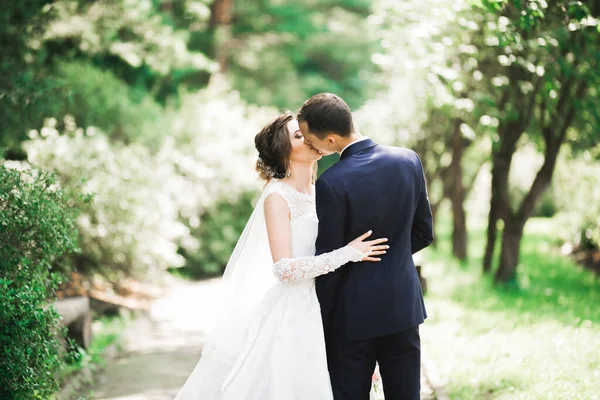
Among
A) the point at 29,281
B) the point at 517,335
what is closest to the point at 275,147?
the point at 29,281

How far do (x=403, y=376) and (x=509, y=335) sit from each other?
426cm

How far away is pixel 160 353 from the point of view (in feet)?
29.0

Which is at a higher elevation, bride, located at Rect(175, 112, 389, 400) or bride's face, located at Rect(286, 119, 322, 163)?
bride's face, located at Rect(286, 119, 322, 163)

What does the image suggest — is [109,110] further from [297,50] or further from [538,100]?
[297,50]

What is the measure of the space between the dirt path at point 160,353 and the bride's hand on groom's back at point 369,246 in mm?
2798

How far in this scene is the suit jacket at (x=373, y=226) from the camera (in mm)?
4047

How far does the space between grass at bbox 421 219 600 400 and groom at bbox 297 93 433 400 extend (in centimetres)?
206

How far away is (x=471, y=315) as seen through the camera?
9602 millimetres

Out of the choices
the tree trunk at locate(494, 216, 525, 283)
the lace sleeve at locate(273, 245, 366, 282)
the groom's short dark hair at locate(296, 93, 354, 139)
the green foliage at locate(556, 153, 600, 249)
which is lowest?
the green foliage at locate(556, 153, 600, 249)

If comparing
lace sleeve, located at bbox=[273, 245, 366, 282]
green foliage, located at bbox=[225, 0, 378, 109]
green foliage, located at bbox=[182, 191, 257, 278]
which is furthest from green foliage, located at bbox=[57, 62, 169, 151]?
lace sleeve, located at bbox=[273, 245, 366, 282]

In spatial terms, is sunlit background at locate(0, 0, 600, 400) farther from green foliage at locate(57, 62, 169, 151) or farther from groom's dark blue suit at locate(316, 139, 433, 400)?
groom's dark blue suit at locate(316, 139, 433, 400)

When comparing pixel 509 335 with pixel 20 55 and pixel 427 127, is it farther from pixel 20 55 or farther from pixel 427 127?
pixel 427 127

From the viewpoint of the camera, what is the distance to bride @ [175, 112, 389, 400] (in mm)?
4418

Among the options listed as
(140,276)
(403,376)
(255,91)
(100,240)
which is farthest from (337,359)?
(255,91)
